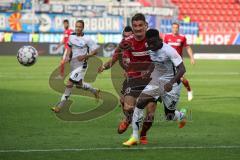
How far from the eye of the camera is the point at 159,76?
12047mm

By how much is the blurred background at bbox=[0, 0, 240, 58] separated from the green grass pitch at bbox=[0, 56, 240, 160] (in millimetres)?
30450

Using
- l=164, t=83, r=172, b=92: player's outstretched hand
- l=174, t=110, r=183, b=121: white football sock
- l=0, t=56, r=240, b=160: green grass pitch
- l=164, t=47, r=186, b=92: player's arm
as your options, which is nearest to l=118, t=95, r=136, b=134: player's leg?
l=0, t=56, r=240, b=160: green grass pitch

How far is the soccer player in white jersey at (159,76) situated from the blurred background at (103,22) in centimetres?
3845

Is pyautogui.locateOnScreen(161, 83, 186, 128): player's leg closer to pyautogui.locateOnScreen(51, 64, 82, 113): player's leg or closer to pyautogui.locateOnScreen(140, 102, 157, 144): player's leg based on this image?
pyautogui.locateOnScreen(140, 102, 157, 144): player's leg

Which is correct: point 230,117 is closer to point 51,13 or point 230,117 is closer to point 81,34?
point 81,34

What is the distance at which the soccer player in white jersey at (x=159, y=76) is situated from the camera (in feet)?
37.5

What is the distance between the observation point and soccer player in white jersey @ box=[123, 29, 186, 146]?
11.4 metres

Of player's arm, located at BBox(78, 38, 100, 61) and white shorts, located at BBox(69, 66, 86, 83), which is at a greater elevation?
player's arm, located at BBox(78, 38, 100, 61)

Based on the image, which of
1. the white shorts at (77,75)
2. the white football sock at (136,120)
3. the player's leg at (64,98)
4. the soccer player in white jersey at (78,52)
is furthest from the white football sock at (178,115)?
the white shorts at (77,75)

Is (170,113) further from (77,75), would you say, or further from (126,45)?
(77,75)

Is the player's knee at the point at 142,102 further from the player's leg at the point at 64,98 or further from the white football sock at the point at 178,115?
the player's leg at the point at 64,98

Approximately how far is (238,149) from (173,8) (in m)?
51.2

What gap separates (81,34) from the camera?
18047mm

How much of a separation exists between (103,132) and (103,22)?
45.3 metres
